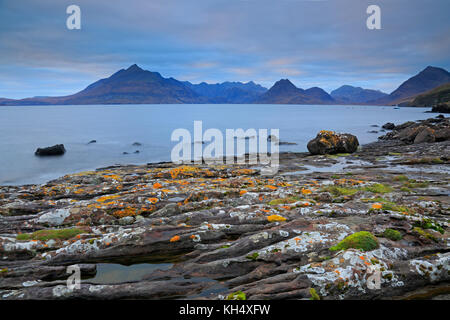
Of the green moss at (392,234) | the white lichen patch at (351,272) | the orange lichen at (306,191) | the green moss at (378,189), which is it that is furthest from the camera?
the green moss at (378,189)

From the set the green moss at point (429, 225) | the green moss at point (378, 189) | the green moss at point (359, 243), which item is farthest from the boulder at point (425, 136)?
the green moss at point (359, 243)

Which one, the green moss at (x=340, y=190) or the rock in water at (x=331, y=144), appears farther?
the rock in water at (x=331, y=144)

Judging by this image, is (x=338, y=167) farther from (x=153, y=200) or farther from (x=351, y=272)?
(x=351, y=272)

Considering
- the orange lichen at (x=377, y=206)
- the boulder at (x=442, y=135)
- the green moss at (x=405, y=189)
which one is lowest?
the green moss at (x=405, y=189)

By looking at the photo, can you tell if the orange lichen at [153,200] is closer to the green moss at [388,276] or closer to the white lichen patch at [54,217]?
the white lichen patch at [54,217]

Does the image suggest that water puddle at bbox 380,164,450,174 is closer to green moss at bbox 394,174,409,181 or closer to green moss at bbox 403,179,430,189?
green moss at bbox 394,174,409,181

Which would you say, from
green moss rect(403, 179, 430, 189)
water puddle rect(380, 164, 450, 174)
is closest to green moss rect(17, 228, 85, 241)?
green moss rect(403, 179, 430, 189)

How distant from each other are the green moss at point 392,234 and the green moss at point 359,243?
1.15 metres

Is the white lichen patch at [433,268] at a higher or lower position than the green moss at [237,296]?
higher

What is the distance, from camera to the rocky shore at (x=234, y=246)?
7.75 m

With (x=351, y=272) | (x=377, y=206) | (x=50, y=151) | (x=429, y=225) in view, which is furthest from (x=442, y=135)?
(x=50, y=151)

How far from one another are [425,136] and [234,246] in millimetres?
53505

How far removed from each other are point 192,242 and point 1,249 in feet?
24.4

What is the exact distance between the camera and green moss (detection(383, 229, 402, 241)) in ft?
33.2
